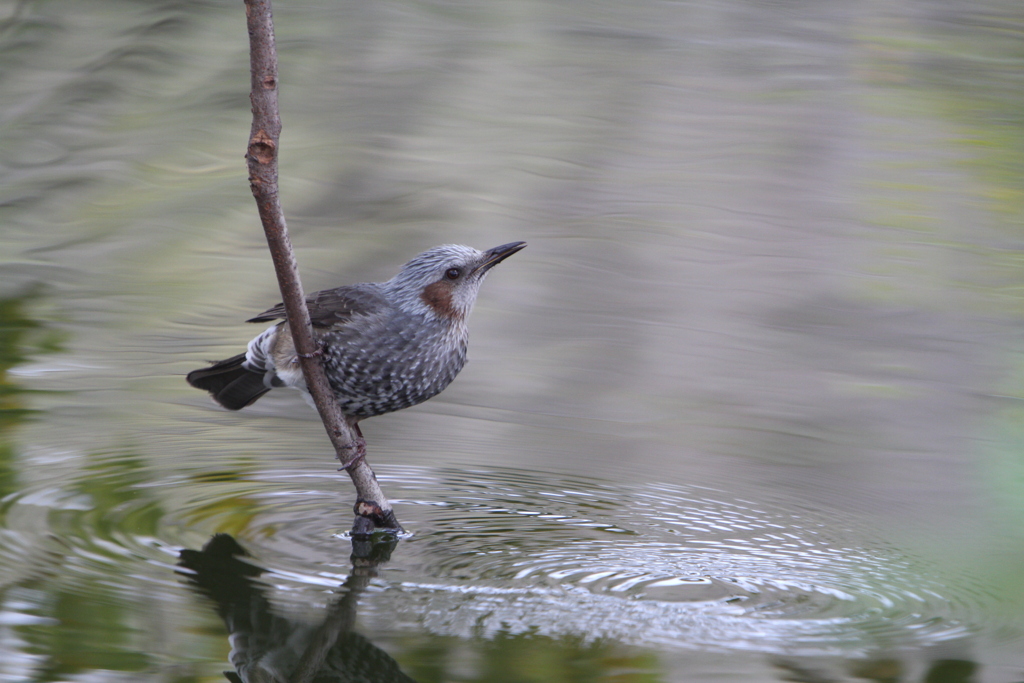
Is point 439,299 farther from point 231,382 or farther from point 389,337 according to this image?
point 231,382

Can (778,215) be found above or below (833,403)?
above

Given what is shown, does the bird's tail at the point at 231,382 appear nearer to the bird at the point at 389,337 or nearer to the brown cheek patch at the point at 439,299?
the bird at the point at 389,337

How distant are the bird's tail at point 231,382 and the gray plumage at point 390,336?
0.02 m

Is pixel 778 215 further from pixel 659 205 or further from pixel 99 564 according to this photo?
pixel 99 564

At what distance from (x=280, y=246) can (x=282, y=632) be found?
39.4 inches

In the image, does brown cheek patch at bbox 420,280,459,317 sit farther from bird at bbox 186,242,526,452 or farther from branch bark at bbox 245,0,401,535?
branch bark at bbox 245,0,401,535

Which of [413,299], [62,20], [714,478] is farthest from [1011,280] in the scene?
[62,20]

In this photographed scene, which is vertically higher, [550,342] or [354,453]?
[354,453]

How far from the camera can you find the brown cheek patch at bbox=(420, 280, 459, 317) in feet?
11.1

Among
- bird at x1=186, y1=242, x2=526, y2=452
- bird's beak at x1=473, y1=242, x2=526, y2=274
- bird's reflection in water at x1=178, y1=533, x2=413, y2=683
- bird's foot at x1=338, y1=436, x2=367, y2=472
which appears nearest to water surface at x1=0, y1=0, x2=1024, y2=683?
bird's reflection in water at x1=178, y1=533, x2=413, y2=683

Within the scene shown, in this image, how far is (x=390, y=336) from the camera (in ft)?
10.8

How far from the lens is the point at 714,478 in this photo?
4234mm

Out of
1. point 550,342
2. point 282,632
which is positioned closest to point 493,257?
point 282,632

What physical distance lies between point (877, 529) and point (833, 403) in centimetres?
157
